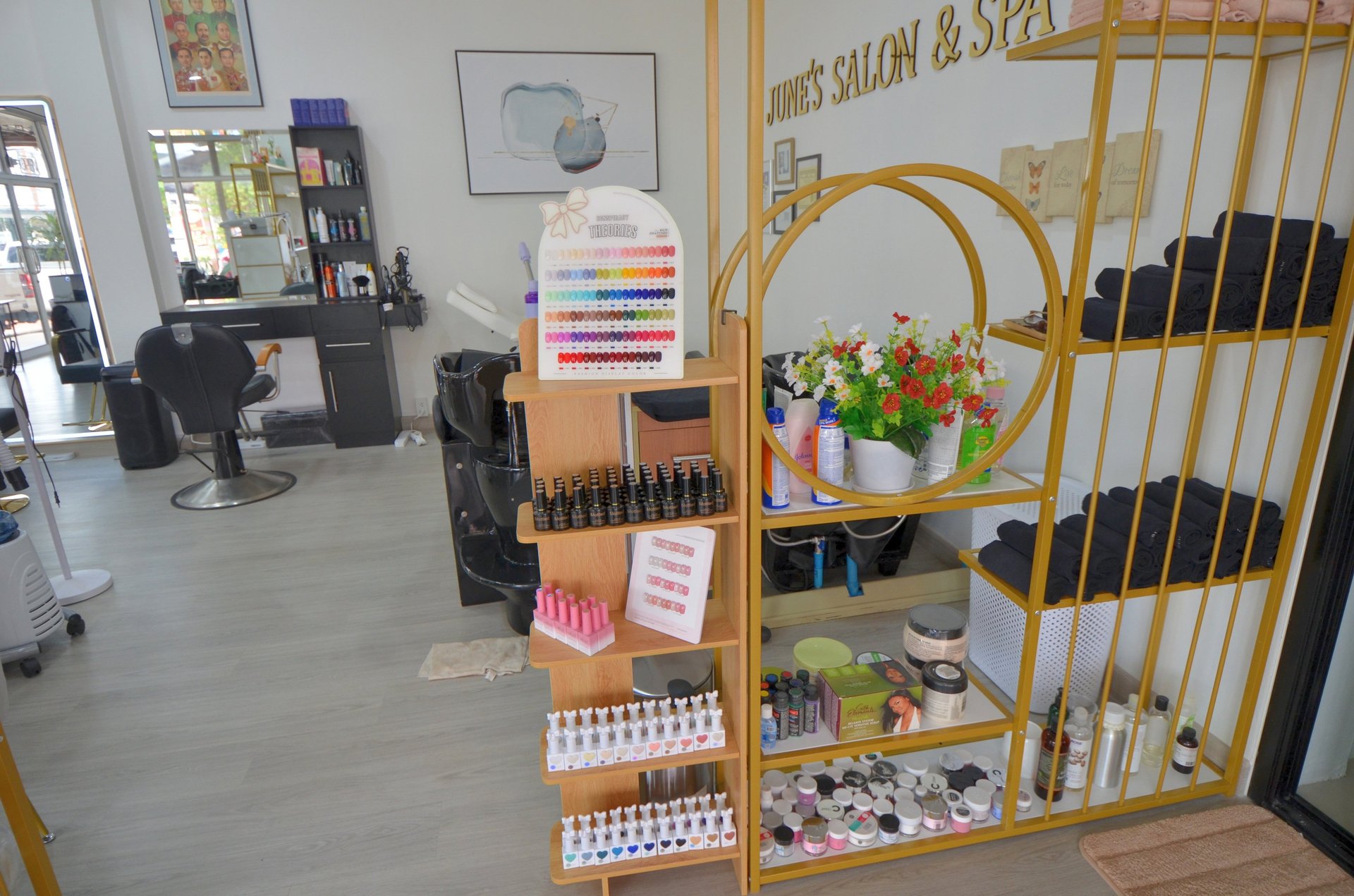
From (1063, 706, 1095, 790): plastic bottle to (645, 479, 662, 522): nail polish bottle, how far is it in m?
1.26

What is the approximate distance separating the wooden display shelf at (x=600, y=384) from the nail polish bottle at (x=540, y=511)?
0.64ft

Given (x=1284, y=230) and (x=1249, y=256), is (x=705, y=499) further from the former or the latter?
(x=1284, y=230)

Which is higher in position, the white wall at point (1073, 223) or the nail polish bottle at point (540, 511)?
the white wall at point (1073, 223)

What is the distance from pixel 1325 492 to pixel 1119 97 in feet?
4.11

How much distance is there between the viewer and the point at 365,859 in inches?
78.4

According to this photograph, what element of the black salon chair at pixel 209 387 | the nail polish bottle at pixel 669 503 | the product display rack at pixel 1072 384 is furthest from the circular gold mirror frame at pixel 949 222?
the black salon chair at pixel 209 387

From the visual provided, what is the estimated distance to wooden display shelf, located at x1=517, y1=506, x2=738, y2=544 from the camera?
1.60 metres

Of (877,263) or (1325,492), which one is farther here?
(877,263)

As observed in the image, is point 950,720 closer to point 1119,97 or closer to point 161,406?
point 1119,97

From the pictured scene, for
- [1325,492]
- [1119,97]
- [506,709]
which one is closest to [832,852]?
[506,709]

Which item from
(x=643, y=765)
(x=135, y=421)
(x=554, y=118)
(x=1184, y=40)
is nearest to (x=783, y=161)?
(x=554, y=118)

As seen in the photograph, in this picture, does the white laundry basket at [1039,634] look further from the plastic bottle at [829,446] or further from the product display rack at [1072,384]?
the plastic bottle at [829,446]

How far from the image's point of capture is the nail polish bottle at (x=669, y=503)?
1626 mm

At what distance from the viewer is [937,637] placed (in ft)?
6.17
